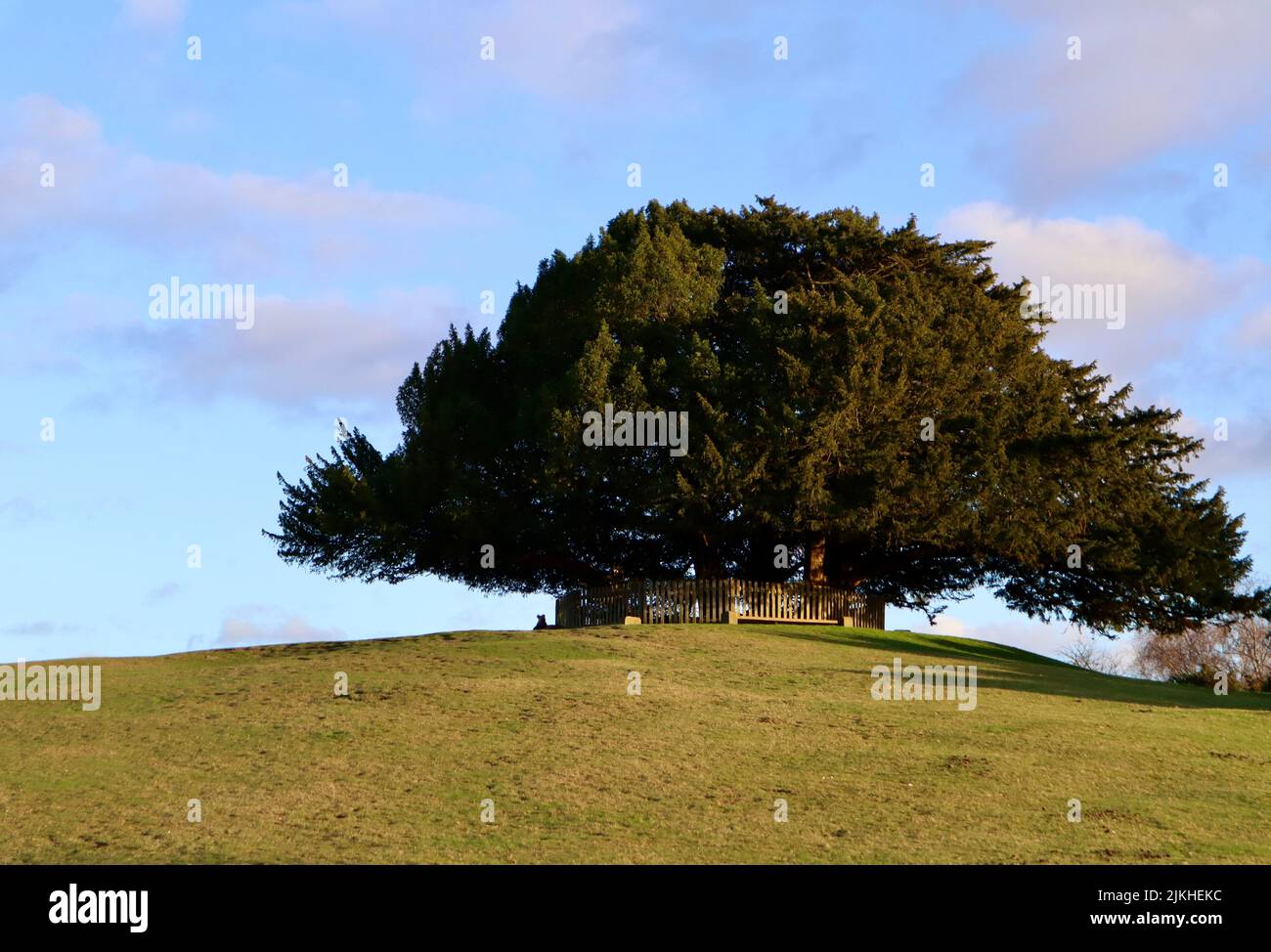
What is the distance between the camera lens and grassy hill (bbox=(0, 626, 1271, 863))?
1662 centimetres

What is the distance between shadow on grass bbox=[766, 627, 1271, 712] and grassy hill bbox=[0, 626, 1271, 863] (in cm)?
33

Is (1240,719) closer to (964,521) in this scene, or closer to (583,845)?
(964,521)

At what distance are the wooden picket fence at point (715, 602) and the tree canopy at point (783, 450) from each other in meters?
1.71

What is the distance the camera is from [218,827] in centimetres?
1733

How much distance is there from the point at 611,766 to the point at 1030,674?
16.7 meters

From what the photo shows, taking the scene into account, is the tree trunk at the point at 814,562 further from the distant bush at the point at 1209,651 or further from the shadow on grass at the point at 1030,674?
the distant bush at the point at 1209,651

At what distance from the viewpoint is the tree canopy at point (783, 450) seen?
3959 cm

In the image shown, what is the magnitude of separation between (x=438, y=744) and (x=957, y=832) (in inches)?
342
